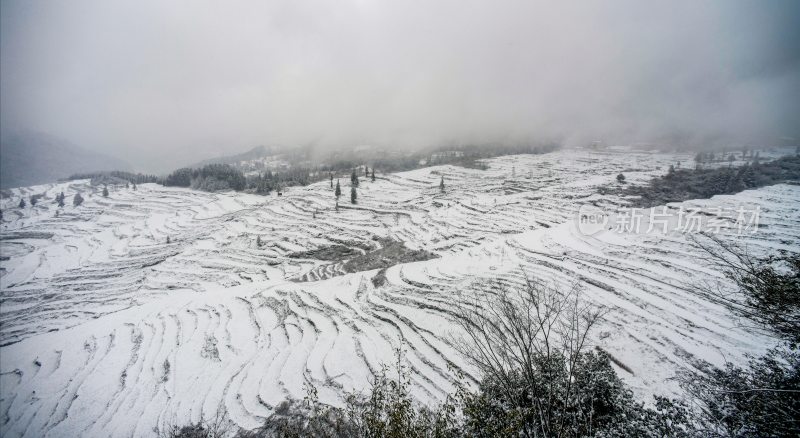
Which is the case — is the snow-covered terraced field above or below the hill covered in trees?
below

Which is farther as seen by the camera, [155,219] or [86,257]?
[155,219]

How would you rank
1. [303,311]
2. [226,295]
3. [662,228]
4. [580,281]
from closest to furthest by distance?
[580,281], [303,311], [662,228], [226,295]

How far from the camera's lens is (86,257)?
136ft

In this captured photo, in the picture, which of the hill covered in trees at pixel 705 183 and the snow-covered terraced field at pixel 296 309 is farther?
the hill covered in trees at pixel 705 183

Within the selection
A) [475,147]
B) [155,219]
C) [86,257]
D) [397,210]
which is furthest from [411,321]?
[475,147]

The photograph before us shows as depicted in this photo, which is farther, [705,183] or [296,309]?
[705,183]

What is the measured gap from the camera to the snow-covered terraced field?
47.0 feet

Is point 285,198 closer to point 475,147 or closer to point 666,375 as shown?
point 666,375

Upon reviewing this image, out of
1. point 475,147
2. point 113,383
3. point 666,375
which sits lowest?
point 113,383

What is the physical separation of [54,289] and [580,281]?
5169 cm

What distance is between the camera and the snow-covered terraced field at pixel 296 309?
47.0 ft

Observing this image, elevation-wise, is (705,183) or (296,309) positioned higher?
(705,183)

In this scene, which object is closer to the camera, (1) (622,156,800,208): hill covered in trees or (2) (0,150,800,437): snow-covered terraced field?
(2) (0,150,800,437): snow-covered terraced field

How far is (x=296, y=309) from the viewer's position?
21922 millimetres
